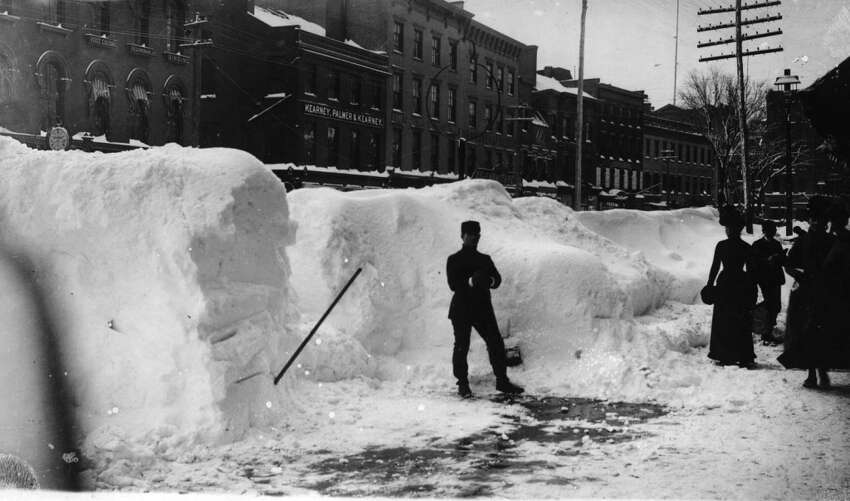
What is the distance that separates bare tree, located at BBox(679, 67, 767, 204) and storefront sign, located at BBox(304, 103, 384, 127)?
1311 cm

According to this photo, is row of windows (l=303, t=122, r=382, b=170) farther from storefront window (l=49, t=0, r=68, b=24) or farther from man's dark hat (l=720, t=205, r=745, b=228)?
man's dark hat (l=720, t=205, r=745, b=228)

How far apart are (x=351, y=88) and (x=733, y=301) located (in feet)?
77.2

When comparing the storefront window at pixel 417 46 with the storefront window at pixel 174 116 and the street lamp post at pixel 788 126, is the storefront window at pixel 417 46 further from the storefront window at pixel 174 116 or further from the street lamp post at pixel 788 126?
the street lamp post at pixel 788 126

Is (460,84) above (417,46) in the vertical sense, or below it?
below

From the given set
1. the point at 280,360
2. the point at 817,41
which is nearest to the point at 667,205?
the point at 817,41

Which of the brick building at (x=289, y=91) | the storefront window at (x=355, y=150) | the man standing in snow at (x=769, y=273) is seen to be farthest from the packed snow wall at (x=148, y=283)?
the storefront window at (x=355, y=150)

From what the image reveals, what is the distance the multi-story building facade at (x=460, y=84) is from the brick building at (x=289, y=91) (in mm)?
6615

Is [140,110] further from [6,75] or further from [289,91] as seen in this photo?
[289,91]

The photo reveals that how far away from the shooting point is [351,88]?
29.9 meters

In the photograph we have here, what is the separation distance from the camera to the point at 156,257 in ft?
17.7

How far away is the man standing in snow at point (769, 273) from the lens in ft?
32.6

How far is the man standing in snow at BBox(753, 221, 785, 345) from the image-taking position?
993cm

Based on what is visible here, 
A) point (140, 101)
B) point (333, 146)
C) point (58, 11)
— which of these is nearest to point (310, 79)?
point (333, 146)

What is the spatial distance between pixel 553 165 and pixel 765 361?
6.23 m
